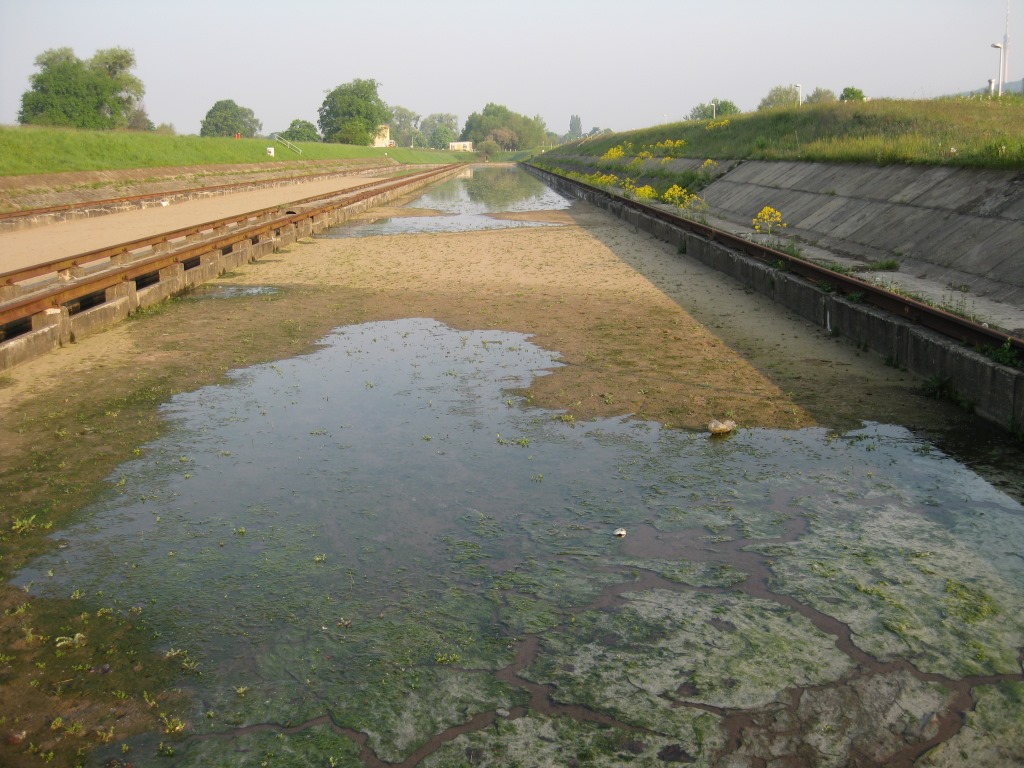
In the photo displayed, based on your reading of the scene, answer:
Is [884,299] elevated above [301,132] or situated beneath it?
situated beneath

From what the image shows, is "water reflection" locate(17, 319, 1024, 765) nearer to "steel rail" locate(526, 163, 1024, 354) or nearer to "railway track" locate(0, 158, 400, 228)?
"steel rail" locate(526, 163, 1024, 354)

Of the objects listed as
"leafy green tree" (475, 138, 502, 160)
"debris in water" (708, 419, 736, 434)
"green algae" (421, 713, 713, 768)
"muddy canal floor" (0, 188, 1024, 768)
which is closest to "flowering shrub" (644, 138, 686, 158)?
"muddy canal floor" (0, 188, 1024, 768)

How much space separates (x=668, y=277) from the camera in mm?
14312

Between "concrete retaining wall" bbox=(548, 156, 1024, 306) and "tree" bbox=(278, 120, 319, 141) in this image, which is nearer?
"concrete retaining wall" bbox=(548, 156, 1024, 306)

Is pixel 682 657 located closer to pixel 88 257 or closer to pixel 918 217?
pixel 918 217

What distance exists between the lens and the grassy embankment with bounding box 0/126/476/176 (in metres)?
35.1

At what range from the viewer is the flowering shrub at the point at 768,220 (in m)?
17.5

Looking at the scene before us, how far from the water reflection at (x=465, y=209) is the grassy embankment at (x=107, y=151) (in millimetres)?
14340

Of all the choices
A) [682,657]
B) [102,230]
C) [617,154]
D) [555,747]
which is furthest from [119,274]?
[617,154]

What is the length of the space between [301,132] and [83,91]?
2213 inches

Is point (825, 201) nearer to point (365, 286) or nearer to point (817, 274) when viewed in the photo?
point (817, 274)

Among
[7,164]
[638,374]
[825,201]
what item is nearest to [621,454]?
[638,374]

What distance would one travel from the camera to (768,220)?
57.6 ft

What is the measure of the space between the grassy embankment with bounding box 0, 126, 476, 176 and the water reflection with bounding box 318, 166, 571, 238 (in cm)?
1434
